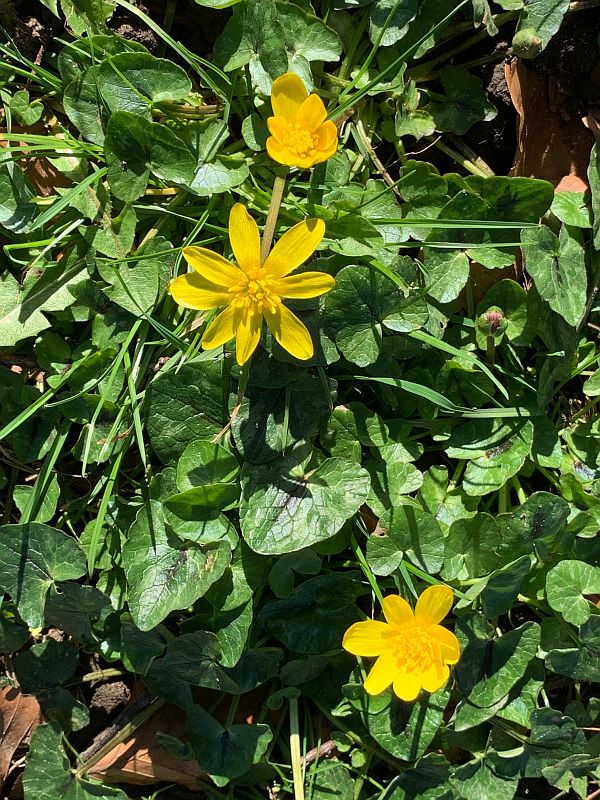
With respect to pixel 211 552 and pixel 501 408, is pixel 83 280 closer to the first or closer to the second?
pixel 211 552

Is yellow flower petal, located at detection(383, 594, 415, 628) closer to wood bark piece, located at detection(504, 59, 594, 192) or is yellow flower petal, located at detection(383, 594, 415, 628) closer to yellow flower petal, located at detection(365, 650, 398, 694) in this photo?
yellow flower petal, located at detection(365, 650, 398, 694)

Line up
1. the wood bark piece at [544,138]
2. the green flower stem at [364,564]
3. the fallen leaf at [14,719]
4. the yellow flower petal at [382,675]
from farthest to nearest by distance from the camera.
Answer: the fallen leaf at [14,719] → the wood bark piece at [544,138] → the green flower stem at [364,564] → the yellow flower petal at [382,675]

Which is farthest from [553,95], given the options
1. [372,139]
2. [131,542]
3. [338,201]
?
[131,542]

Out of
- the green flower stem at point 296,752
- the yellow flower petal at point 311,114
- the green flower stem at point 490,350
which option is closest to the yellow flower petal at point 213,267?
the yellow flower petal at point 311,114

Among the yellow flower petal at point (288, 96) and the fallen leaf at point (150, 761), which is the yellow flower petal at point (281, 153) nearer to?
the yellow flower petal at point (288, 96)

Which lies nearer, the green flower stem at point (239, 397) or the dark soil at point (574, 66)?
the green flower stem at point (239, 397)

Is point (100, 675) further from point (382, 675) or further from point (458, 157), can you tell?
point (458, 157)

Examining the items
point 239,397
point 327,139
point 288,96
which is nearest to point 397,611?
point 239,397

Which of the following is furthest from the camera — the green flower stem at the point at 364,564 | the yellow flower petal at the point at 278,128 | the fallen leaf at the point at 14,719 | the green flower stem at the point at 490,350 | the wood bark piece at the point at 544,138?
the fallen leaf at the point at 14,719
